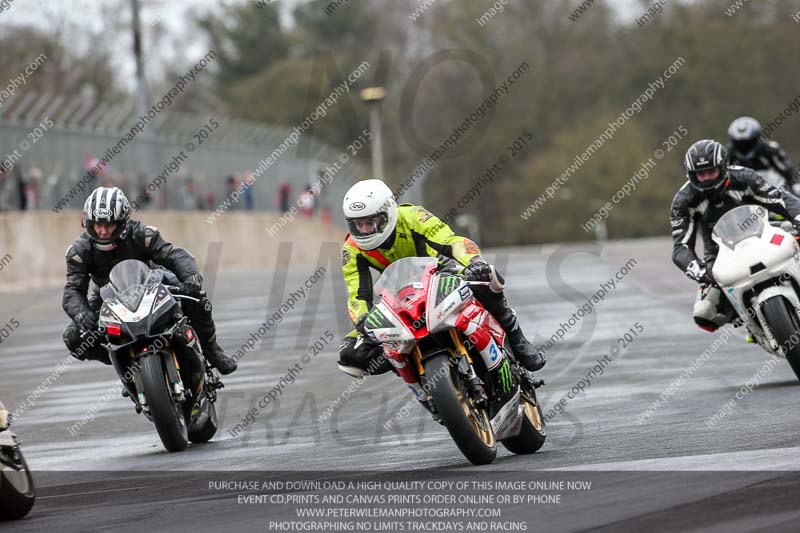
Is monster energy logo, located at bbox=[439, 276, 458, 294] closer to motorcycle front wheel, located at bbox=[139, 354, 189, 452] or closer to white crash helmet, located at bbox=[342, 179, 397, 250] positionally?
white crash helmet, located at bbox=[342, 179, 397, 250]

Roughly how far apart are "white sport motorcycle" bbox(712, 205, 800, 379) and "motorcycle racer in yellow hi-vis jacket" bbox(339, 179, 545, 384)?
2.57 meters

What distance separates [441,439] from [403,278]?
1926mm

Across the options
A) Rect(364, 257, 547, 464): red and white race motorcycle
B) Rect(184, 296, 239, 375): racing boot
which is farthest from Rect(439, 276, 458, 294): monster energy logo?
Rect(184, 296, 239, 375): racing boot

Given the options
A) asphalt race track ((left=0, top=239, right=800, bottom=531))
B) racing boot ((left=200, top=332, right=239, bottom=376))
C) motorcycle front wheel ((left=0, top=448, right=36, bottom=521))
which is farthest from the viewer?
racing boot ((left=200, top=332, right=239, bottom=376))

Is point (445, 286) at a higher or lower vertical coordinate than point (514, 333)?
higher

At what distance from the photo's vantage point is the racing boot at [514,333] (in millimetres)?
9047

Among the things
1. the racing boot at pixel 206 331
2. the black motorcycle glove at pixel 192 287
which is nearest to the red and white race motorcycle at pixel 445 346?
the black motorcycle glove at pixel 192 287

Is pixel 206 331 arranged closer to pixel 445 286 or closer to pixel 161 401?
pixel 161 401

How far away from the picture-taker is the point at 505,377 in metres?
8.80

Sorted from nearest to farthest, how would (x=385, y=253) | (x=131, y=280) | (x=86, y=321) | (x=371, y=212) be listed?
(x=371, y=212) → (x=385, y=253) → (x=131, y=280) → (x=86, y=321)

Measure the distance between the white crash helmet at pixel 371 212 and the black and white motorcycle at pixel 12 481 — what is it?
2.23 meters

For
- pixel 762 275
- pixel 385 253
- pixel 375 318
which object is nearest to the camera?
pixel 375 318

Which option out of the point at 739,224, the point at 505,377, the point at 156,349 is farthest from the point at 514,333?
the point at 739,224

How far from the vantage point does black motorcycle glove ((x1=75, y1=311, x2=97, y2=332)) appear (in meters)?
10.7
